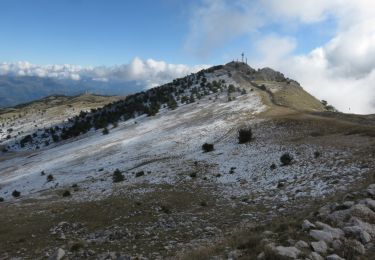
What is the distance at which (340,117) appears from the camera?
49688 millimetres

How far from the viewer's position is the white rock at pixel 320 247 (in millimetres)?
12911

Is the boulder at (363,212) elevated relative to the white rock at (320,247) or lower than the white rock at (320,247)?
elevated

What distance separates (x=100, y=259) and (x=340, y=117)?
40328 mm

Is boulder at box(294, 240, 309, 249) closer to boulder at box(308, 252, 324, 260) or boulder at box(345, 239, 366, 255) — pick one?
boulder at box(308, 252, 324, 260)

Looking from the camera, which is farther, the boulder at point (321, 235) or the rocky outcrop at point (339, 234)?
the boulder at point (321, 235)

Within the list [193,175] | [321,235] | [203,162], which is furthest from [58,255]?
[203,162]

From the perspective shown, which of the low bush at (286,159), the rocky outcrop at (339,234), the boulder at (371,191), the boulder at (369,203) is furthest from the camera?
the low bush at (286,159)

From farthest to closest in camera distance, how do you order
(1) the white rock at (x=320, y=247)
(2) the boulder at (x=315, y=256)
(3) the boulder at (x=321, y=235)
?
(3) the boulder at (x=321, y=235) → (1) the white rock at (x=320, y=247) → (2) the boulder at (x=315, y=256)

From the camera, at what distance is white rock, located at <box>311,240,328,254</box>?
42.4 ft

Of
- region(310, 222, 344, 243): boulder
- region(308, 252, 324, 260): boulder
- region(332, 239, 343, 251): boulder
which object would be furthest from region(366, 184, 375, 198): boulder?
region(308, 252, 324, 260): boulder

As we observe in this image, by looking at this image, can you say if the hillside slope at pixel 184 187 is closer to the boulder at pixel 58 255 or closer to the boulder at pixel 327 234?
the boulder at pixel 58 255

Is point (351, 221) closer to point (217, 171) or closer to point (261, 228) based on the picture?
point (261, 228)

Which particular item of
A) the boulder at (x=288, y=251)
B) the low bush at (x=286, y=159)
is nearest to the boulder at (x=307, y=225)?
the boulder at (x=288, y=251)

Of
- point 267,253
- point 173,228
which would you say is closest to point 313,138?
point 173,228
